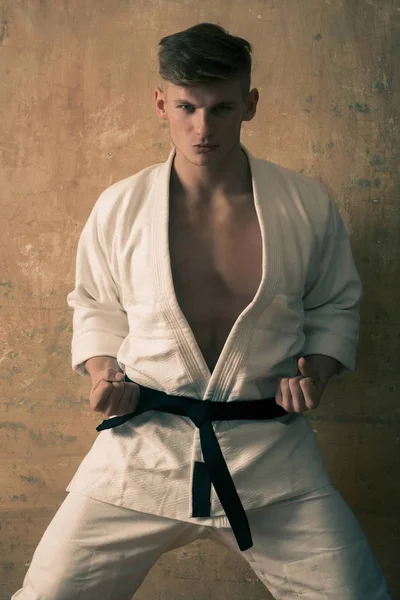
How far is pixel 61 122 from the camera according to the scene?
2588 millimetres

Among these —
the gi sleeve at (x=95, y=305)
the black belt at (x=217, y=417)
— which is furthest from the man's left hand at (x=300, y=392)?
the gi sleeve at (x=95, y=305)

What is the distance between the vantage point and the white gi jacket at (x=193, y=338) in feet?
6.89

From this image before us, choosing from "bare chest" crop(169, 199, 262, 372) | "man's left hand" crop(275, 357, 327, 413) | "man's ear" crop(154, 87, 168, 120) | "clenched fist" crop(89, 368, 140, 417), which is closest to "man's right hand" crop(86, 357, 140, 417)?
"clenched fist" crop(89, 368, 140, 417)

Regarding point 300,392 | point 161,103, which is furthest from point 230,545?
point 161,103

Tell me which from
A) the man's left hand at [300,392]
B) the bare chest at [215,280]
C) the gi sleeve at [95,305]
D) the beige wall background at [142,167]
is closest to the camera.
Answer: the man's left hand at [300,392]

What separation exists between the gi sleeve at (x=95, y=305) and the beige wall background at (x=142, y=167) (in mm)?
307

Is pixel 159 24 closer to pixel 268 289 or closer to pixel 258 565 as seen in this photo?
pixel 268 289

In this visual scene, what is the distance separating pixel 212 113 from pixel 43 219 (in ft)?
2.65

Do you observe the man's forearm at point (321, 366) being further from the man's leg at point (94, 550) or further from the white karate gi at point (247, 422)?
the man's leg at point (94, 550)

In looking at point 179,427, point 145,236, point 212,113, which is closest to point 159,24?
point 212,113

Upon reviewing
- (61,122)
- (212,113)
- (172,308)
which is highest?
(212,113)

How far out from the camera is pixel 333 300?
7.56ft

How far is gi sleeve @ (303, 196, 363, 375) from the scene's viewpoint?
7.38 ft

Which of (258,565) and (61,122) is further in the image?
(61,122)
